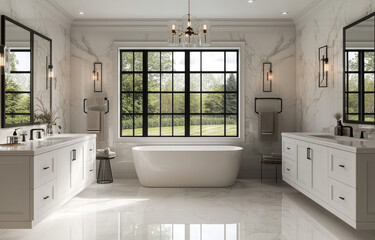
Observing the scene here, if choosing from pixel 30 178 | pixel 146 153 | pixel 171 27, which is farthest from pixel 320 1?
pixel 30 178

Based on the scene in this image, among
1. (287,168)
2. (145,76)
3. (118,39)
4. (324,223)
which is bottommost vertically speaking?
(324,223)

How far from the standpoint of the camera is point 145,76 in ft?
18.9

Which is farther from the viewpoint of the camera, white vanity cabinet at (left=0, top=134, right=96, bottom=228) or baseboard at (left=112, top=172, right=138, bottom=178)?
baseboard at (left=112, top=172, right=138, bottom=178)

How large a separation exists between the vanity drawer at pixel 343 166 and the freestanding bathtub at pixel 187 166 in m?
1.85

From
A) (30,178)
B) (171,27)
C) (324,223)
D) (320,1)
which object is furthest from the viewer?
(320,1)

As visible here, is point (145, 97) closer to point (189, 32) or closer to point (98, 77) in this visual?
point (98, 77)

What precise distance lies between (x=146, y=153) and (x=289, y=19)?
3198 millimetres

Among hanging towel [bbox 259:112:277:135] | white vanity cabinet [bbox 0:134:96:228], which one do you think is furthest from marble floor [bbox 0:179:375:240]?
hanging towel [bbox 259:112:277:135]

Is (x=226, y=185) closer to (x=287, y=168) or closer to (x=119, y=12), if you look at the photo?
(x=287, y=168)

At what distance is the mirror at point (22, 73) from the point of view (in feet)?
11.6

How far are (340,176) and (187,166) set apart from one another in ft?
7.57

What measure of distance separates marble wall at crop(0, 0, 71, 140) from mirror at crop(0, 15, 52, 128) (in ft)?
0.38

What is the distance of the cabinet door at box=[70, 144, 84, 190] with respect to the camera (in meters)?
3.88

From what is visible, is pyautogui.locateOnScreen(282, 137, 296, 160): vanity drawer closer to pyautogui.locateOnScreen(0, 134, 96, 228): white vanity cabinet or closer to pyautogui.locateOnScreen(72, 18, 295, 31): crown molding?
pyautogui.locateOnScreen(72, 18, 295, 31): crown molding
